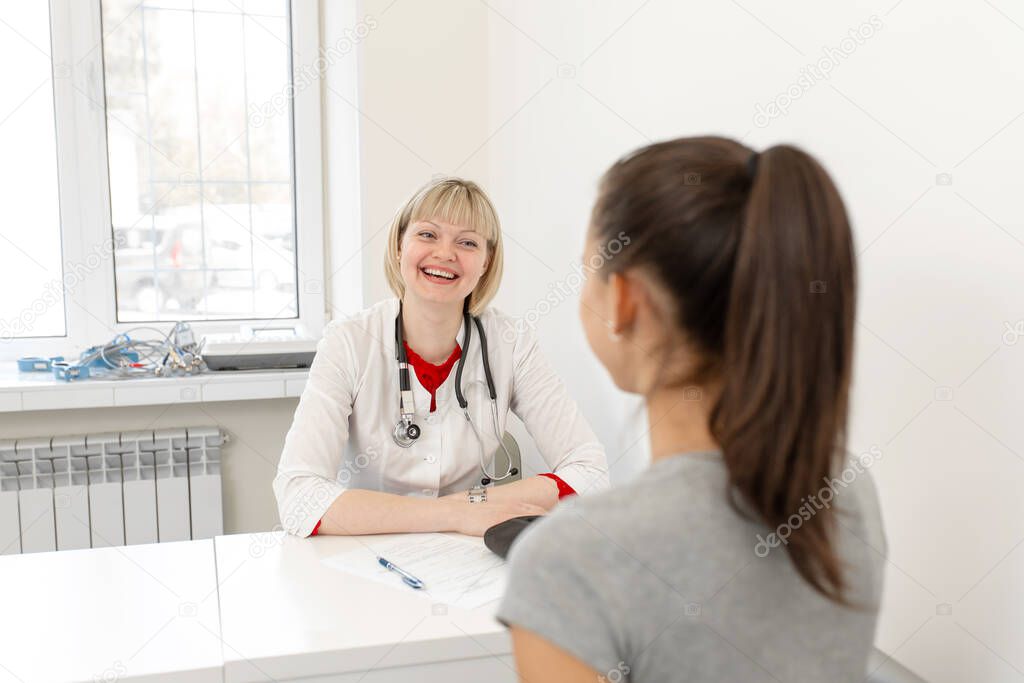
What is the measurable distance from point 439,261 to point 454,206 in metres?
0.13

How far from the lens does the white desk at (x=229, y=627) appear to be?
1179 millimetres

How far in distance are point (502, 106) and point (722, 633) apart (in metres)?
2.58

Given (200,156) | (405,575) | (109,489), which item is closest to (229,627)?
(405,575)

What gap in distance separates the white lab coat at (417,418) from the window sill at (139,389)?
1068mm

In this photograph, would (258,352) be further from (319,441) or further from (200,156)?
(319,441)

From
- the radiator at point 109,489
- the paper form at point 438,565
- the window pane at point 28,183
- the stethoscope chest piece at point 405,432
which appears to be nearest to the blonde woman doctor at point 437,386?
the stethoscope chest piece at point 405,432

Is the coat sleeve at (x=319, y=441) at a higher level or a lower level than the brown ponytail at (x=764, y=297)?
lower

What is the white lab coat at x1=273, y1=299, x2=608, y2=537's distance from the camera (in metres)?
1.88

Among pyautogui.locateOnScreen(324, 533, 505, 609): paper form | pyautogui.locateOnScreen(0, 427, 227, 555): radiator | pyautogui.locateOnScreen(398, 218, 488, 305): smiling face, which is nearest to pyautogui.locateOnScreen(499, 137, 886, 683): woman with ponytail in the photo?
pyautogui.locateOnScreen(324, 533, 505, 609): paper form

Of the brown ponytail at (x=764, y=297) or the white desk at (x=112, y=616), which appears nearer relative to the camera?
the brown ponytail at (x=764, y=297)

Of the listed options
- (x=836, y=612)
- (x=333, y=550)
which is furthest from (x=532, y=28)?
(x=836, y=612)

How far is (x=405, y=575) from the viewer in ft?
4.71

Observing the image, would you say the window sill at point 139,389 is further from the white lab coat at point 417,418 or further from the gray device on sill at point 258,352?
the white lab coat at point 417,418

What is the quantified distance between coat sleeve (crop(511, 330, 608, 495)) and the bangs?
30 cm
